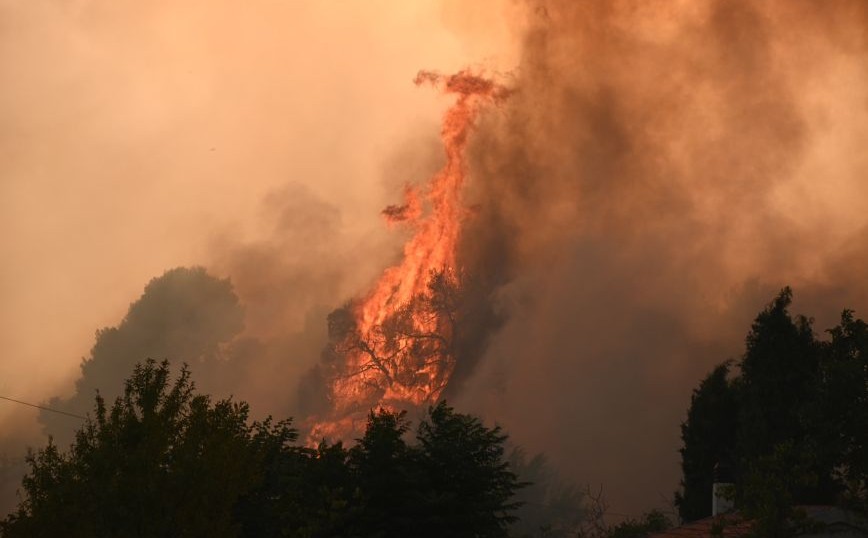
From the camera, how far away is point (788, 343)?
4084 centimetres

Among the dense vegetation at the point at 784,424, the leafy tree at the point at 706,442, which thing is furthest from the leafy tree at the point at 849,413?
the leafy tree at the point at 706,442

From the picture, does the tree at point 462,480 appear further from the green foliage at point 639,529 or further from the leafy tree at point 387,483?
the green foliage at point 639,529

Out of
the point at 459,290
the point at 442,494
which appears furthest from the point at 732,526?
the point at 459,290

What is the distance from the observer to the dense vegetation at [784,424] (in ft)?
91.9

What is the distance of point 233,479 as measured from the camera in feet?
71.5

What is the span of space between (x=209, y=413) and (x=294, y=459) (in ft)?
25.9

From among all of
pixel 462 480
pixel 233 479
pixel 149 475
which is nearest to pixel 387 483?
pixel 462 480

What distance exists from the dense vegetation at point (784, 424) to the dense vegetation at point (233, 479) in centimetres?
808

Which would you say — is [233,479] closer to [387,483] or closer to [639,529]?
[387,483]

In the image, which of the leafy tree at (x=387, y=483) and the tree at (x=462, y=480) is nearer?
the leafy tree at (x=387, y=483)

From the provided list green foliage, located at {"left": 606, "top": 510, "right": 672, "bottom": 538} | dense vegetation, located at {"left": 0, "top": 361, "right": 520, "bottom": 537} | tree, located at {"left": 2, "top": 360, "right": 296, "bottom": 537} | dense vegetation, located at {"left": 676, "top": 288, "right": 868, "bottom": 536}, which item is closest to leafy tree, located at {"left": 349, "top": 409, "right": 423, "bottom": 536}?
dense vegetation, located at {"left": 0, "top": 361, "right": 520, "bottom": 537}

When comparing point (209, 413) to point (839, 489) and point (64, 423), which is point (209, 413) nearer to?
point (839, 489)

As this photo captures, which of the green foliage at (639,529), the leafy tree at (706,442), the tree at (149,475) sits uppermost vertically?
the leafy tree at (706,442)

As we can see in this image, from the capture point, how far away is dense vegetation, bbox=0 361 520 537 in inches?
818
